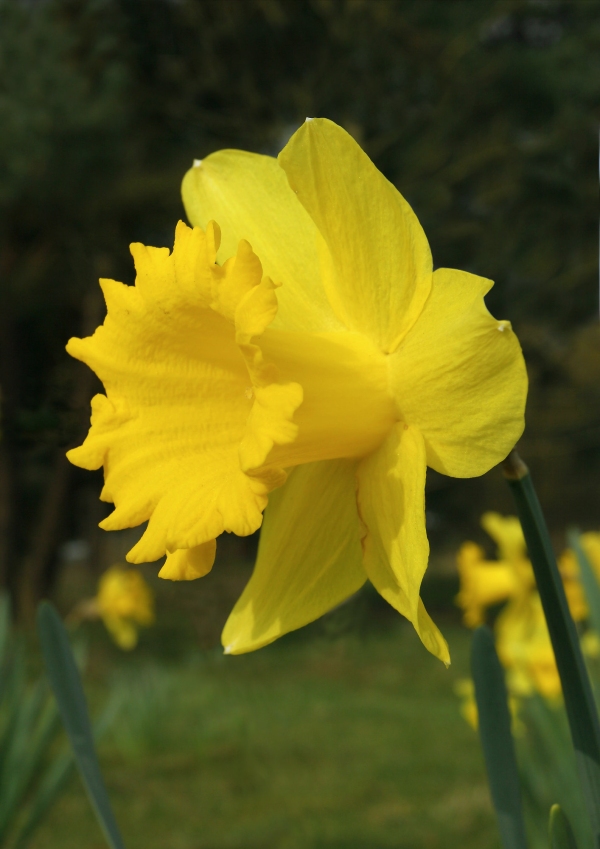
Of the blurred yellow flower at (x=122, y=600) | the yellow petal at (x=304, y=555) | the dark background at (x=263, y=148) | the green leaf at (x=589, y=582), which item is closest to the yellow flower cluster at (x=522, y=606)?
the green leaf at (x=589, y=582)

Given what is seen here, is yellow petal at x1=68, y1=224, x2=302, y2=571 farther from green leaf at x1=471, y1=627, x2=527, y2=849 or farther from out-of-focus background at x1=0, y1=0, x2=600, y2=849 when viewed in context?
out-of-focus background at x1=0, y1=0, x2=600, y2=849

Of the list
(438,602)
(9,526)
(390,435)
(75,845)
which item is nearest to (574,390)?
(438,602)

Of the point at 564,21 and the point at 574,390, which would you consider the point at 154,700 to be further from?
the point at 564,21

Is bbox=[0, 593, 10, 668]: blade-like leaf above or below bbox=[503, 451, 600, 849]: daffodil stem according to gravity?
below

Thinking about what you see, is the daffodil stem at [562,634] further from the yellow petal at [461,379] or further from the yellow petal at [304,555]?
the yellow petal at [304,555]

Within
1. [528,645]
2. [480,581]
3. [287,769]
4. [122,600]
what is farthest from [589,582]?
[122,600]

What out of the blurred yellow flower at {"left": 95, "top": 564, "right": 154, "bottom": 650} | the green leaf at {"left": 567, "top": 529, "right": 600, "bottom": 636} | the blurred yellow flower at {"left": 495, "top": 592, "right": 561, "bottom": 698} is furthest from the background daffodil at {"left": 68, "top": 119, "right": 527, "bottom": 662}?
the blurred yellow flower at {"left": 95, "top": 564, "right": 154, "bottom": 650}
